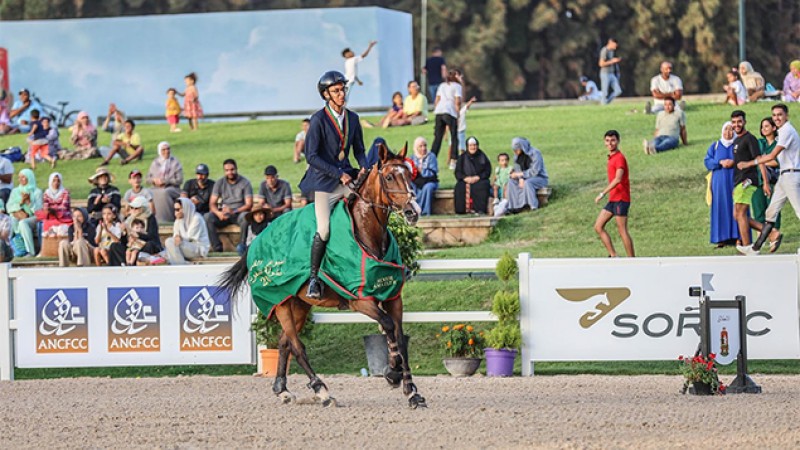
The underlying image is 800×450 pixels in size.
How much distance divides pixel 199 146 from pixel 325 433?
23.0 metres

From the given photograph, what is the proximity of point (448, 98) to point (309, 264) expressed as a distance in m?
14.9

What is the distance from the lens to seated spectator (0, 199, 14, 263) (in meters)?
22.1

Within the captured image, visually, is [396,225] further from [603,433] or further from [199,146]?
[199,146]

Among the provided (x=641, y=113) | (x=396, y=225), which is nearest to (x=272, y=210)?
(x=396, y=225)

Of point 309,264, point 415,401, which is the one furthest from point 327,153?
point 415,401

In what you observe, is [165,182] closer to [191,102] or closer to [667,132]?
[667,132]

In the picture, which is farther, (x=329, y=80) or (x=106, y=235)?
(x=106, y=235)

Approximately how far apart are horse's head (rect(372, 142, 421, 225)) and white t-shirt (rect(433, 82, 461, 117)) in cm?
1493

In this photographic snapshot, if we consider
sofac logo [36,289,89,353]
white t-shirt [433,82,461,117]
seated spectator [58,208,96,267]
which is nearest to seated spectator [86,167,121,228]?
seated spectator [58,208,96,267]

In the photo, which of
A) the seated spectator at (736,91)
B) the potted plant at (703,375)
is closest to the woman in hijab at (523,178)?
the seated spectator at (736,91)

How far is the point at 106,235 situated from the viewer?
20.5m

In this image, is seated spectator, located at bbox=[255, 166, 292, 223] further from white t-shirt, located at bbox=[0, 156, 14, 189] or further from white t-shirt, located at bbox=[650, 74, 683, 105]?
white t-shirt, located at bbox=[650, 74, 683, 105]

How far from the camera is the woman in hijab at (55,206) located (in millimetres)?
22797

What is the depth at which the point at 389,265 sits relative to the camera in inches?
480
